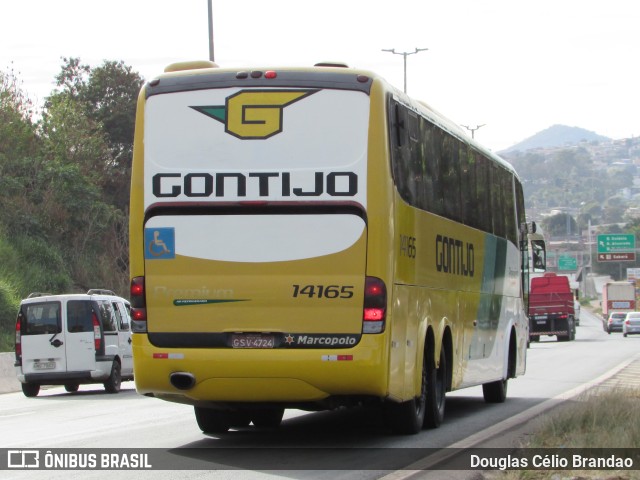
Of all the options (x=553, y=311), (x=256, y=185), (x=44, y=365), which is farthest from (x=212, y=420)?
(x=553, y=311)

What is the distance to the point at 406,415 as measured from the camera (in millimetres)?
14172

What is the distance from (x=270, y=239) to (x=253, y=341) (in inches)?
38.5

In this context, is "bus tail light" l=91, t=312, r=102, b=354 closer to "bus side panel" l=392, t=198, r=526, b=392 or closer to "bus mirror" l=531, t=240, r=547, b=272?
"bus side panel" l=392, t=198, r=526, b=392

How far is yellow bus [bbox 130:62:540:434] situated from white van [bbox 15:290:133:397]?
12.3m

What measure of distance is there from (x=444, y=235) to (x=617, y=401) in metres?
2.79

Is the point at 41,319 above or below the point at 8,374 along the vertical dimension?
above

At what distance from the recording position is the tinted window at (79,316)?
24.7 m

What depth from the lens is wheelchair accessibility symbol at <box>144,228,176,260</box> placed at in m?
12.3

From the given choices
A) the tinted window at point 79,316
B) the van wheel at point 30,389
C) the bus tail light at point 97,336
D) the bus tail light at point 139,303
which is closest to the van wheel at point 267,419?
the bus tail light at point 139,303

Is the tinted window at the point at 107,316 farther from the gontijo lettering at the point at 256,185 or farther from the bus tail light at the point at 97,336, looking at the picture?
the gontijo lettering at the point at 256,185

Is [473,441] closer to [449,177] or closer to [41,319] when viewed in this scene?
[449,177]

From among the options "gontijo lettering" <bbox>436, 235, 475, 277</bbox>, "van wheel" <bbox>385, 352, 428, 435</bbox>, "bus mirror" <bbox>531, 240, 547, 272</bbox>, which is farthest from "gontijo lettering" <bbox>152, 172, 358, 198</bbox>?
"bus mirror" <bbox>531, 240, 547, 272</bbox>

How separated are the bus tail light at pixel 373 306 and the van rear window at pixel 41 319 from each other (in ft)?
45.5

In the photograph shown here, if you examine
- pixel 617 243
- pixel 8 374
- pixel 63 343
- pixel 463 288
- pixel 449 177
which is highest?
pixel 617 243
